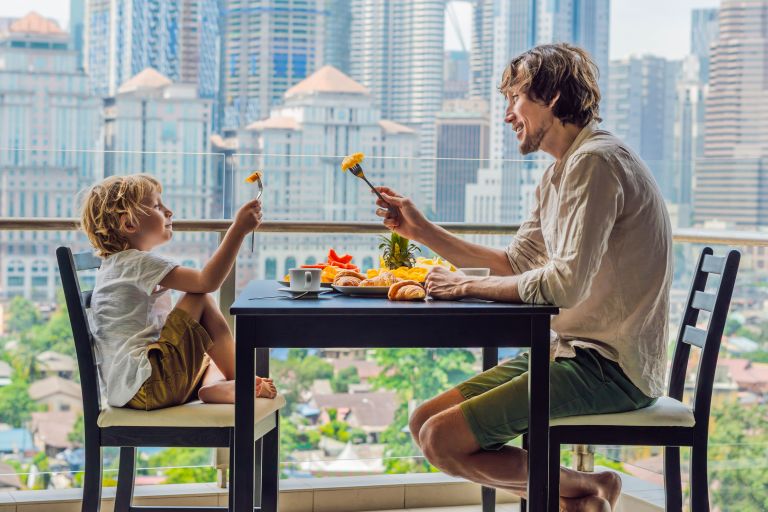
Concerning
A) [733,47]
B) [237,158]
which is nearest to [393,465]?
[237,158]

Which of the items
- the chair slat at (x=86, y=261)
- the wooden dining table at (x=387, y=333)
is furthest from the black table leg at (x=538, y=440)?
the chair slat at (x=86, y=261)

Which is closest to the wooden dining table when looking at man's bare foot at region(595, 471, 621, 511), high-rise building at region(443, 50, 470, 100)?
man's bare foot at region(595, 471, 621, 511)

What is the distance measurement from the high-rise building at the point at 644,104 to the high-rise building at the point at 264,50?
8.64 meters

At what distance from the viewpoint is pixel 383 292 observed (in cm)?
194

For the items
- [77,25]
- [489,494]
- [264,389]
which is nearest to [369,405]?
[489,494]

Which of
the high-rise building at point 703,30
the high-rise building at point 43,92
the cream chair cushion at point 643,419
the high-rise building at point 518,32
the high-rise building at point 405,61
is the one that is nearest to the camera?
the cream chair cushion at point 643,419

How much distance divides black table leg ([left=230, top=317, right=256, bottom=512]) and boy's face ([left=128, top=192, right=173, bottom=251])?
56cm

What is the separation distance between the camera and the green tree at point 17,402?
14.2ft

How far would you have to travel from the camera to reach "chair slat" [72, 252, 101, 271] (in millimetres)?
2092

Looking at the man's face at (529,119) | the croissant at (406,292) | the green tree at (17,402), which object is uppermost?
the man's face at (529,119)

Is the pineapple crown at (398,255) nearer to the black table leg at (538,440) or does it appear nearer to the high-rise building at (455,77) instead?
the black table leg at (538,440)

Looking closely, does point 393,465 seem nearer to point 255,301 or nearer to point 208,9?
point 255,301

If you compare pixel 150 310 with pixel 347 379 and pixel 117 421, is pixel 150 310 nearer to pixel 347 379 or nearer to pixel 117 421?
pixel 117 421

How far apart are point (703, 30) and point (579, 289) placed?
28067 millimetres
